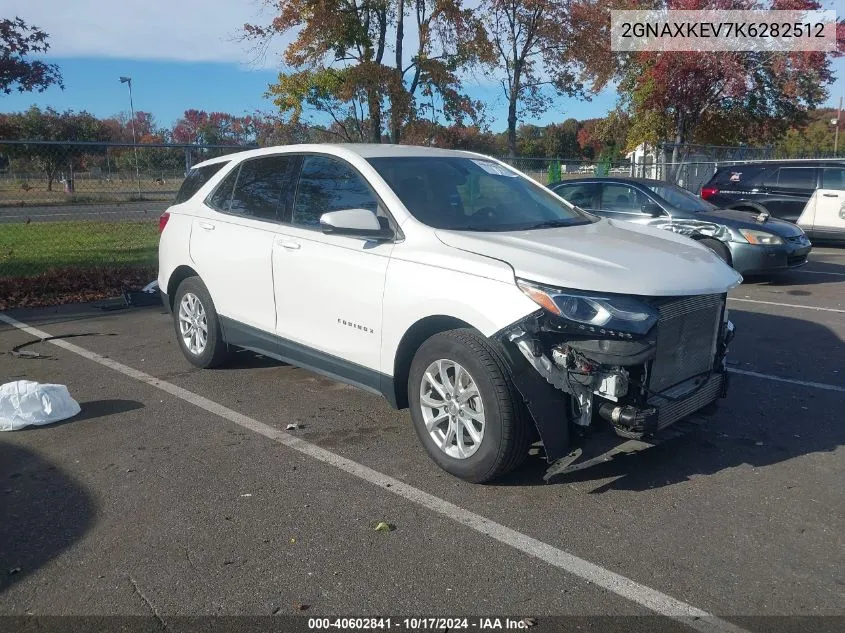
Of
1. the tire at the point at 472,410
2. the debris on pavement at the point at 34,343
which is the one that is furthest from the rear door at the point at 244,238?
the debris on pavement at the point at 34,343

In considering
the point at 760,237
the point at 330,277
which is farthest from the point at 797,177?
the point at 330,277

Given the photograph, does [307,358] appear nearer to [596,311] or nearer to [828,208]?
[596,311]

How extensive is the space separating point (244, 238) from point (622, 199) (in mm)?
6824

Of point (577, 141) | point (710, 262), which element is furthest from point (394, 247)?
point (577, 141)

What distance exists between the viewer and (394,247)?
178 inches

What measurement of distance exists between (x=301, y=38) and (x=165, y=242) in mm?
9738

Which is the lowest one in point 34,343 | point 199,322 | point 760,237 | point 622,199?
point 34,343

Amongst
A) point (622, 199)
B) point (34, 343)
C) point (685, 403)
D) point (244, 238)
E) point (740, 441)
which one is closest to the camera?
point (685, 403)

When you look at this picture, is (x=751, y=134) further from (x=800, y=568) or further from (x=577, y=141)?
(x=577, y=141)

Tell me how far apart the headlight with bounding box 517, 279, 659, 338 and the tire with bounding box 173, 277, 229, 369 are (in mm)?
3150

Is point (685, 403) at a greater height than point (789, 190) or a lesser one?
lesser

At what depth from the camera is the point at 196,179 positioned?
665cm

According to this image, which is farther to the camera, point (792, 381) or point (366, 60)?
point (366, 60)

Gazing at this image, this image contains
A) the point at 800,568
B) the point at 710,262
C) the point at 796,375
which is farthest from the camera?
the point at 796,375
